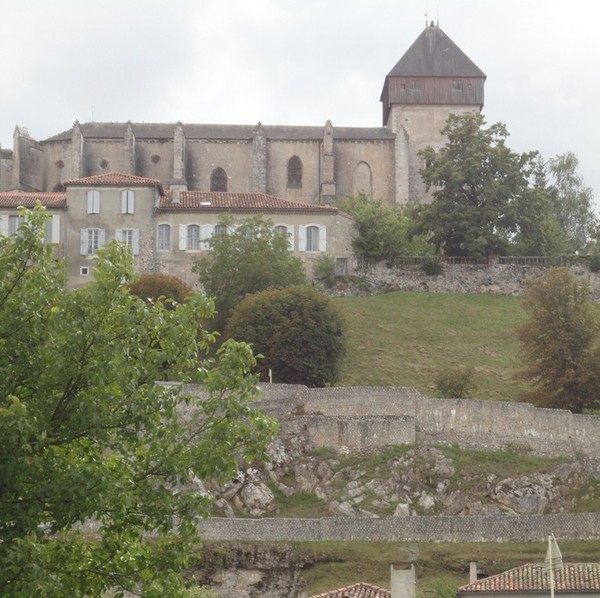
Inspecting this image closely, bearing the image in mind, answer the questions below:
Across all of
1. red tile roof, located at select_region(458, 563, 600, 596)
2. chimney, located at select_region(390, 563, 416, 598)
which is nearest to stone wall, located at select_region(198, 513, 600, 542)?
red tile roof, located at select_region(458, 563, 600, 596)

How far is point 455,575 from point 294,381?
16.3 meters

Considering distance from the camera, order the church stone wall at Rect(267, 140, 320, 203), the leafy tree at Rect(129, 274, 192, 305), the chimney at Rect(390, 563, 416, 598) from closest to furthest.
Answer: the chimney at Rect(390, 563, 416, 598)
the leafy tree at Rect(129, 274, 192, 305)
the church stone wall at Rect(267, 140, 320, 203)

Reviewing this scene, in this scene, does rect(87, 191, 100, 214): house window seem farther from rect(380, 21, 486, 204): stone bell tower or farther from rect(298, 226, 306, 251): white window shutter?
rect(380, 21, 486, 204): stone bell tower

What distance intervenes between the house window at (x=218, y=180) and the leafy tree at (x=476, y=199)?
20853 mm

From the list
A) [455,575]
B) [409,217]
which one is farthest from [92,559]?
[409,217]

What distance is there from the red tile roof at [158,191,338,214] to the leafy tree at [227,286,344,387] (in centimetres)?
1627

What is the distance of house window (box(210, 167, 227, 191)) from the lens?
9888cm

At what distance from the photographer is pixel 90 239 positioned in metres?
75.5

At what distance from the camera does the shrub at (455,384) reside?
196 ft

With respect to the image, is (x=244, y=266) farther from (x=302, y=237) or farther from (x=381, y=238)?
(x=381, y=238)

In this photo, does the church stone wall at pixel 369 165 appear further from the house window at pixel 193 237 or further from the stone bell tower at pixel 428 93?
the house window at pixel 193 237

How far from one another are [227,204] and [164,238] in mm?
4048

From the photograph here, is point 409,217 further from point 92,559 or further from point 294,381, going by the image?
point 92,559

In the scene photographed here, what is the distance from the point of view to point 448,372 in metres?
60.8
